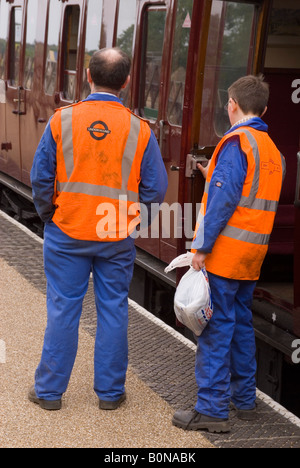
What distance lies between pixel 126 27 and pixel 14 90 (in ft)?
12.3

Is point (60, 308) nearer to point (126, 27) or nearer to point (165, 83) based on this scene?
point (165, 83)

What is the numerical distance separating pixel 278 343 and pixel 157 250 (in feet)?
5.96

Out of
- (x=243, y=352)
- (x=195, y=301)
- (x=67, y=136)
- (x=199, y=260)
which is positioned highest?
(x=67, y=136)

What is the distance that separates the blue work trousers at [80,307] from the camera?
413cm

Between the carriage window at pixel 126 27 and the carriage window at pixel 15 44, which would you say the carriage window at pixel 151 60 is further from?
the carriage window at pixel 15 44

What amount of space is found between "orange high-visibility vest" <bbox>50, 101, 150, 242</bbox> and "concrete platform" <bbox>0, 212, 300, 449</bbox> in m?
0.89

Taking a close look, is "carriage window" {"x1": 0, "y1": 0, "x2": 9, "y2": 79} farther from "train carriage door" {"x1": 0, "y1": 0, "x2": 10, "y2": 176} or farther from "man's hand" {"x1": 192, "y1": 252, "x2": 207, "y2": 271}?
"man's hand" {"x1": 192, "y1": 252, "x2": 207, "y2": 271}

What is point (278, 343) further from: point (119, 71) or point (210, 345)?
point (119, 71)

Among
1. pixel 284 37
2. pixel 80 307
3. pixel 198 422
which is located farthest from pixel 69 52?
pixel 198 422

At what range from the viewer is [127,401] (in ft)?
14.3

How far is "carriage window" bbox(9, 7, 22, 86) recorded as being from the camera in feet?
34.6

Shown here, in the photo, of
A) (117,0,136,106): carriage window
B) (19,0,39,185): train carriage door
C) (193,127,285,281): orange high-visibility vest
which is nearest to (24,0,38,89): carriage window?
(19,0,39,185): train carriage door
